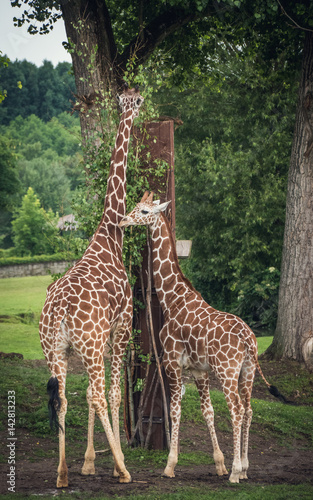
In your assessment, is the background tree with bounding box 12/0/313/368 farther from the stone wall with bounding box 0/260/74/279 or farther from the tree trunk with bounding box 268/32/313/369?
the stone wall with bounding box 0/260/74/279

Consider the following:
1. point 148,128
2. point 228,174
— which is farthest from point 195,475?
point 228,174

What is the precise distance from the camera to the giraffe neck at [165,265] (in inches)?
280

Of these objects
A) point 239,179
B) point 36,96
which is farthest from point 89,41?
point 36,96

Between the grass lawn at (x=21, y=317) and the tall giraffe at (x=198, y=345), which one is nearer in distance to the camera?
the tall giraffe at (x=198, y=345)

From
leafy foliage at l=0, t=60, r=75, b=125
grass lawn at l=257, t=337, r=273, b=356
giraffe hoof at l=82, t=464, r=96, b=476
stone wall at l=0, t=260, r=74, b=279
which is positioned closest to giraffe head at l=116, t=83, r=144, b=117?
giraffe hoof at l=82, t=464, r=96, b=476

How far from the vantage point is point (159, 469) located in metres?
6.93

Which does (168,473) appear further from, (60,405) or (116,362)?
(60,405)

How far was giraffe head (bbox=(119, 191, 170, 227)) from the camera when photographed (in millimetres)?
6902

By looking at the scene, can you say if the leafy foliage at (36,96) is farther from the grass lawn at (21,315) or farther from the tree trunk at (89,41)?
the tree trunk at (89,41)

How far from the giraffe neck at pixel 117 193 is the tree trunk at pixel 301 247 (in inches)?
241

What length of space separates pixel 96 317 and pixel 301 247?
7.46 m

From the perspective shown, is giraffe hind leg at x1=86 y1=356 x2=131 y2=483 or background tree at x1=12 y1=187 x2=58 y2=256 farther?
background tree at x1=12 y1=187 x2=58 y2=256

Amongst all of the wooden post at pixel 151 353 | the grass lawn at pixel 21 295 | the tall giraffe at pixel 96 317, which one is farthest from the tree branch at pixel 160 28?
the grass lawn at pixel 21 295

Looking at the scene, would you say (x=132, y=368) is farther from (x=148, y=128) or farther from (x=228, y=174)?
(x=228, y=174)
